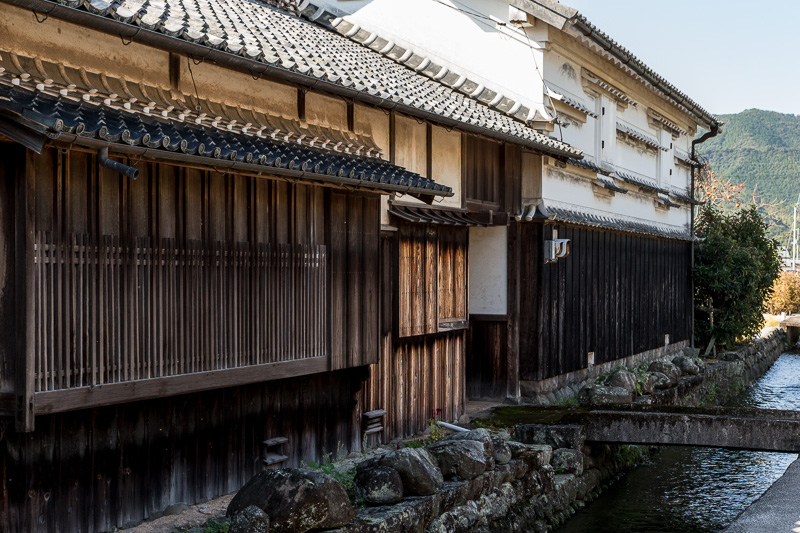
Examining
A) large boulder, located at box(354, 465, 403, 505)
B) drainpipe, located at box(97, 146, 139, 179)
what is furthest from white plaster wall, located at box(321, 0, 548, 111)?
drainpipe, located at box(97, 146, 139, 179)

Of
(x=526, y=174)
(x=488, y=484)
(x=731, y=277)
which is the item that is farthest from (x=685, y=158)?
(x=488, y=484)

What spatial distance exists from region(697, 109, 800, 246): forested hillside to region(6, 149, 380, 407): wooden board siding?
360 ft

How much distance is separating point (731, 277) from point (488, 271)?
47.1 feet

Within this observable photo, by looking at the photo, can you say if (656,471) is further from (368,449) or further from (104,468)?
(104,468)

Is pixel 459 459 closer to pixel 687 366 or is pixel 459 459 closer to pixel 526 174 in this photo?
pixel 526 174

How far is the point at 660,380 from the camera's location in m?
16.8

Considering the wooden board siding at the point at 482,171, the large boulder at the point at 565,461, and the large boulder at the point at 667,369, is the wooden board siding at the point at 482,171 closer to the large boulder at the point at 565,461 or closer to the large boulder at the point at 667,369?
→ the large boulder at the point at 565,461

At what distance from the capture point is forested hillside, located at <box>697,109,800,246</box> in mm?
→ 118000

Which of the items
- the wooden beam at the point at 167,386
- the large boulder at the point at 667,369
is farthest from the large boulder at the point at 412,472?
the large boulder at the point at 667,369

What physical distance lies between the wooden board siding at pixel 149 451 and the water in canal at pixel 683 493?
4093mm

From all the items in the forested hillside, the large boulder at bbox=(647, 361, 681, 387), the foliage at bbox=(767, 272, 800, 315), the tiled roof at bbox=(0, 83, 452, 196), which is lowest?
the large boulder at bbox=(647, 361, 681, 387)

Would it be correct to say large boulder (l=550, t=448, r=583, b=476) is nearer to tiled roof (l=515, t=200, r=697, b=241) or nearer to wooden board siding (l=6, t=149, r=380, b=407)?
wooden board siding (l=6, t=149, r=380, b=407)

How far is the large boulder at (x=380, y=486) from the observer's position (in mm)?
8055

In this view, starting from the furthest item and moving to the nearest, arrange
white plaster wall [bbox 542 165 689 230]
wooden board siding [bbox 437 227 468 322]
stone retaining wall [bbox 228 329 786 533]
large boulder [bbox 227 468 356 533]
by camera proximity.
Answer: white plaster wall [bbox 542 165 689 230]
wooden board siding [bbox 437 227 468 322]
stone retaining wall [bbox 228 329 786 533]
large boulder [bbox 227 468 356 533]
